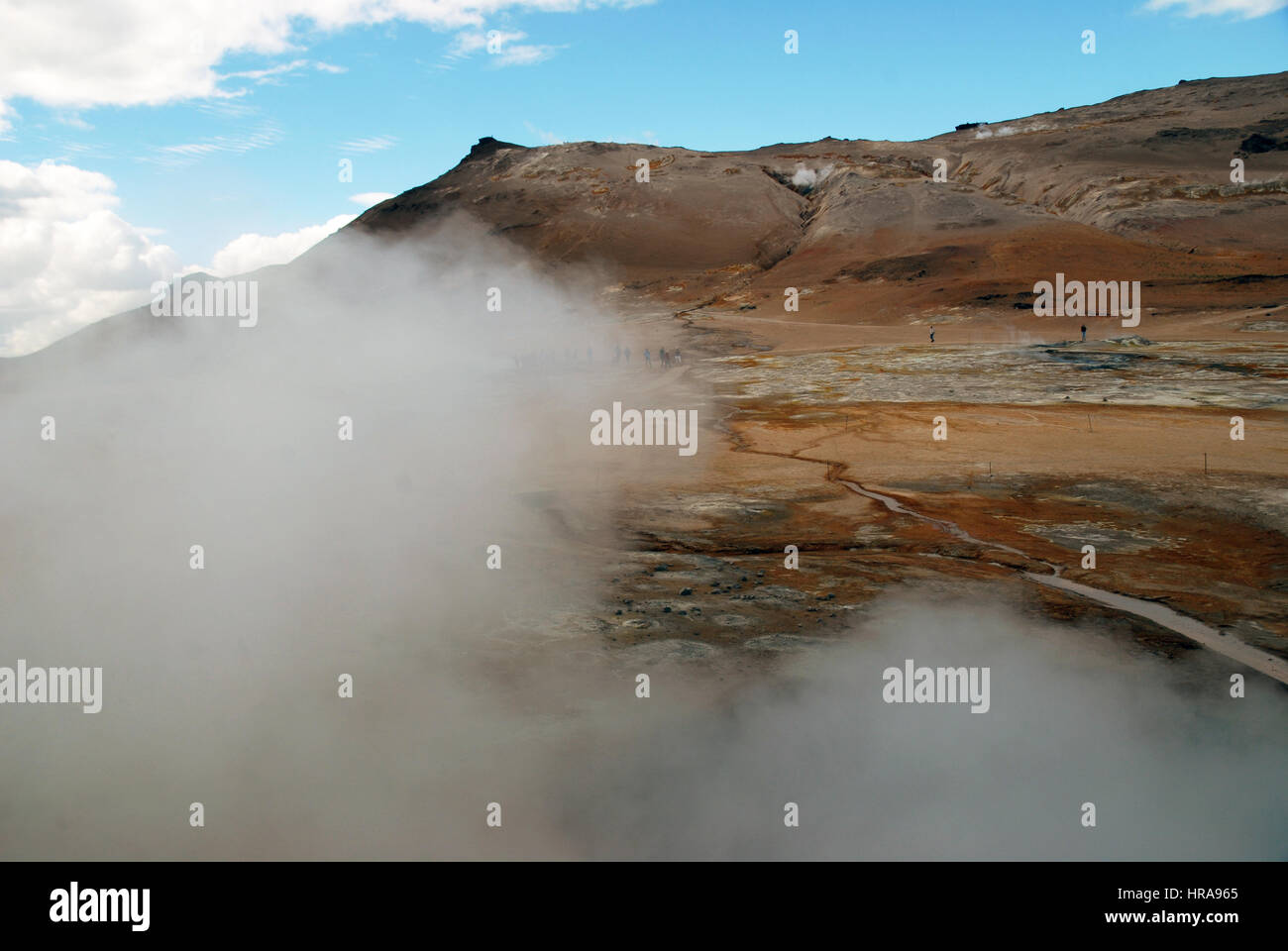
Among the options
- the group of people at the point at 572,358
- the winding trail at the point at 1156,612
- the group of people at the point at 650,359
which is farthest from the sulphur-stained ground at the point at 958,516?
the group of people at the point at 650,359

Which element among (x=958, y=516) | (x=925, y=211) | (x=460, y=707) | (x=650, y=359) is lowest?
(x=460, y=707)

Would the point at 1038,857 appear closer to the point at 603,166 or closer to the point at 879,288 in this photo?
the point at 879,288

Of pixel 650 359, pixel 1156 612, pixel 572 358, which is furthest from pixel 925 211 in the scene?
pixel 1156 612

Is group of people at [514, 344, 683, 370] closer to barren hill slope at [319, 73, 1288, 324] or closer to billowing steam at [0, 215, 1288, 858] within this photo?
barren hill slope at [319, 73, 1288, 324]

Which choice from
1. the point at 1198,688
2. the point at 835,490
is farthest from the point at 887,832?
the point at 835,490

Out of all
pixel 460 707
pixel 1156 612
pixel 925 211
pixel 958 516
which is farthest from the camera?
pixel 925 211

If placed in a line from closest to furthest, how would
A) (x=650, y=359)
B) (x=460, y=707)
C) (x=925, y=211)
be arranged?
(x=460, y=707)
(x=650, y=359)
(x=925, y=211)

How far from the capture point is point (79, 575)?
22.6ft

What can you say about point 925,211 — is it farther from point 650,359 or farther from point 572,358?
point 572,358

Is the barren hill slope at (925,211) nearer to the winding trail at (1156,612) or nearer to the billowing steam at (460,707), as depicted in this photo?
the winding trail at (1156,612)

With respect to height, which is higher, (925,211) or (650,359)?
(925,211)

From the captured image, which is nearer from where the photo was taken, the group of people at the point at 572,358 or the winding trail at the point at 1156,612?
the winding trail at the point at 1156,612

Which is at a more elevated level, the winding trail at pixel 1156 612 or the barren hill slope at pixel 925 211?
the barren hill slope at pixel 925 211

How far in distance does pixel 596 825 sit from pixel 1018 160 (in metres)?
80.4
